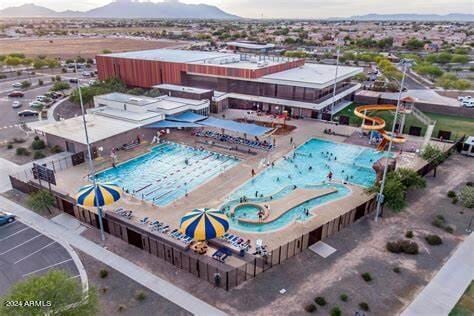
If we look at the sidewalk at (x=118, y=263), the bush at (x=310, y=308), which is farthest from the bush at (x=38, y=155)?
the bush at (x=310, y=308)

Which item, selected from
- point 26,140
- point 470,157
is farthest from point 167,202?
point 470,157

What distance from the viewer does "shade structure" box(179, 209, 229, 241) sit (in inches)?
977

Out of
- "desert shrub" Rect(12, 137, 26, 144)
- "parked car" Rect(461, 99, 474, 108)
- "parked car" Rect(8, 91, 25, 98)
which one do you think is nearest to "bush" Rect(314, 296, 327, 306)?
"desert shrub" Rect(12, 137, 26, 144)

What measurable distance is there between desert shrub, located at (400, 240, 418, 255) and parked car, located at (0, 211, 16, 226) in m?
32.4

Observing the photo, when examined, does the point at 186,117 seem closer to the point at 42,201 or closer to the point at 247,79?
the point at 247,79

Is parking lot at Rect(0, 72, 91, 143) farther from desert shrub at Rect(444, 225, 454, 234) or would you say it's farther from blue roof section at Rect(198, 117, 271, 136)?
desert shrub at Rect(444, 225, 454, 234)

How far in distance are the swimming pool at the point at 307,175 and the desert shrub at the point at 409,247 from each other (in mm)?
8242

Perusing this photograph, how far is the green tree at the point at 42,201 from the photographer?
31.0 metres

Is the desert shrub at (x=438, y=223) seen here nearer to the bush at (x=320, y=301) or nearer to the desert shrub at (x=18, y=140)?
the bush at (x=320, y=301)

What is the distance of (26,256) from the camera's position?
86.1 feet

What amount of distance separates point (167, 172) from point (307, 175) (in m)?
16.3

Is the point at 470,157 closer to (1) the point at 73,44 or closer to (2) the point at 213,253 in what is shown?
(2) the point at 213,253

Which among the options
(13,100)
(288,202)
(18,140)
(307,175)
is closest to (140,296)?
(288,202)

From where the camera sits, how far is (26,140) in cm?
5056
